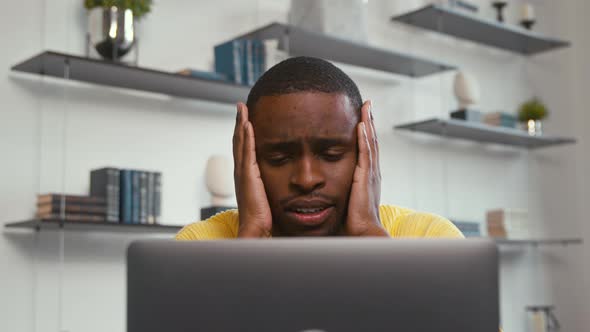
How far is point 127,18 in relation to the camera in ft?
9.38

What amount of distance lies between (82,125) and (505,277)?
2429mm

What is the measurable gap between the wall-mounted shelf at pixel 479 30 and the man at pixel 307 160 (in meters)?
2.57

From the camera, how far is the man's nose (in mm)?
1269

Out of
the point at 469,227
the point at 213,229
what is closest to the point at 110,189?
the point at 213,229

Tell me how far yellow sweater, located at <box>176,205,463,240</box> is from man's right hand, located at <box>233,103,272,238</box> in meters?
0.10

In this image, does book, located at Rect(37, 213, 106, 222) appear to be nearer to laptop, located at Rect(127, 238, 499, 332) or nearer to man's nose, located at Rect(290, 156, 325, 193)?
man's nose, located at Rect(290, 156, 325, 193)

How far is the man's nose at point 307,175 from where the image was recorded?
127 centimetres

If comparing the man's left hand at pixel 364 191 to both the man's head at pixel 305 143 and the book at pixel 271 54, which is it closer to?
the man's head at pixel 305 143

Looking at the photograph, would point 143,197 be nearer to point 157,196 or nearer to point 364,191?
point 157,196

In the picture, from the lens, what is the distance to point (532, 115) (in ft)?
14.4

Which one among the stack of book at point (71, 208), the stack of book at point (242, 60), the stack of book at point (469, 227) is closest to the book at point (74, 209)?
the stack of book at point (71, 208)

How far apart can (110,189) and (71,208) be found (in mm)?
144

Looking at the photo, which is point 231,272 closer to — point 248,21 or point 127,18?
point 127,18

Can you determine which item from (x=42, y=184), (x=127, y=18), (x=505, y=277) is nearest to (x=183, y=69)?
(x=127, y=18)
